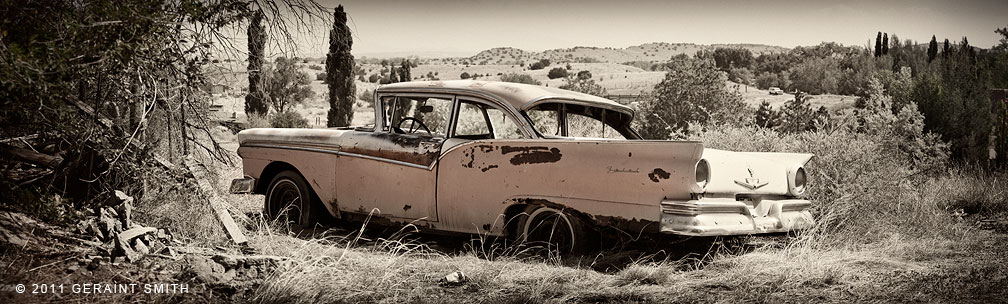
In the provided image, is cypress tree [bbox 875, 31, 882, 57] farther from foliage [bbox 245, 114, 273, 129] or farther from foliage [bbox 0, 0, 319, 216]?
foliage [bbox 0, 0, 319, 216]

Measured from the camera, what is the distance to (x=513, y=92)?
654 centimetres

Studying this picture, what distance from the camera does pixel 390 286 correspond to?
5219mm

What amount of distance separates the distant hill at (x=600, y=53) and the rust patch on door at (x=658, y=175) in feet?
252

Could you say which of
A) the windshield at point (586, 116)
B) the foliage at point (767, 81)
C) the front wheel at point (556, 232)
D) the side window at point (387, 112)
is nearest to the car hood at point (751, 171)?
the front wheel at point (556, 232)

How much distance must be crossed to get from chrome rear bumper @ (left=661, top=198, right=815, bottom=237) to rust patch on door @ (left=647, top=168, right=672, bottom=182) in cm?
15

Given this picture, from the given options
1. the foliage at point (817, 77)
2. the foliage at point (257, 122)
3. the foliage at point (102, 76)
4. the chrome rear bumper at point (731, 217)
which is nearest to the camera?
the foliage at point (102, 76)

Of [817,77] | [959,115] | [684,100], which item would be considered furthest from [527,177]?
[817,77]

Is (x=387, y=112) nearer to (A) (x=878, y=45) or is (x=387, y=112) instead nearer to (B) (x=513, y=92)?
(B) (x=513, y=92)

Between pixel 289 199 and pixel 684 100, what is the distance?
14.5 meters

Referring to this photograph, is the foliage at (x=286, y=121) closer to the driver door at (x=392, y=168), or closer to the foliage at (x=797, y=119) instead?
the foliage at (x=797, y=119)

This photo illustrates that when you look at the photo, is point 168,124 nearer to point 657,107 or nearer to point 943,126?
point 657,107

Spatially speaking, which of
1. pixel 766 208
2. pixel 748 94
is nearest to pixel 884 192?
pixel 766 208

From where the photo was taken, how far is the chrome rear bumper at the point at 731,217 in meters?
5.48

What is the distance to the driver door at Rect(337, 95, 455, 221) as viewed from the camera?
6.69 meters
